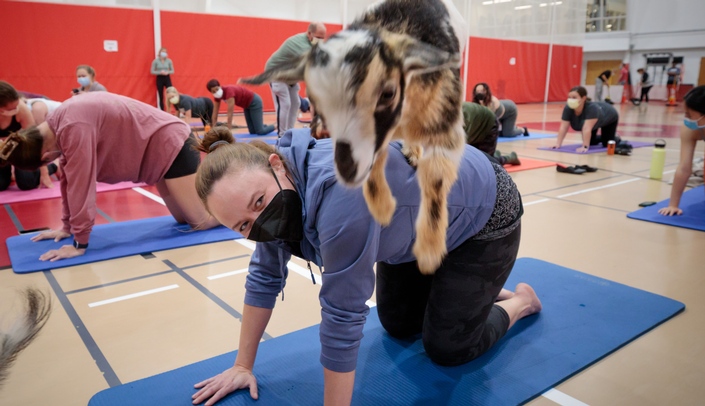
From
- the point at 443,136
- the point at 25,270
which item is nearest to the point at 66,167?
the point at 25,270

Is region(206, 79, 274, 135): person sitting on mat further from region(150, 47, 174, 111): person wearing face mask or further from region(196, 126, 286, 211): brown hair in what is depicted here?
region(196, 126, 286, 211): brown hair

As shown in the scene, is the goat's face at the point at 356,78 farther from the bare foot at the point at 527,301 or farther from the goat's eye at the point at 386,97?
the bare foot at the point at 527,301

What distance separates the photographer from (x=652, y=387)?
1859 millimetres

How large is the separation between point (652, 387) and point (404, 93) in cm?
180

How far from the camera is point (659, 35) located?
19.8 m

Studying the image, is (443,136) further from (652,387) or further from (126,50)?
(126,50)

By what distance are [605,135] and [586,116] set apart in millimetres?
746

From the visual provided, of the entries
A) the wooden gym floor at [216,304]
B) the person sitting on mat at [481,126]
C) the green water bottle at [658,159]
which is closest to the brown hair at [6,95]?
the wooden gym floor at [216,304]

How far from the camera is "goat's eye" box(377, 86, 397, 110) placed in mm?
609

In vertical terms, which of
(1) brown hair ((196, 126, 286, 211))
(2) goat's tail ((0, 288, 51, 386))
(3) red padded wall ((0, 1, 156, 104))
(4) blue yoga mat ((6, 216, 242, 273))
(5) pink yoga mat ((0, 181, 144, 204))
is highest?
(3) red padded wall ((0, 1, 156, 104))

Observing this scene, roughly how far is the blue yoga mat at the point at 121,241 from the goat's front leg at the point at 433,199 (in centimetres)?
286

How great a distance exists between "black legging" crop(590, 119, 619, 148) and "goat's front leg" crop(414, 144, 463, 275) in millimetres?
7611

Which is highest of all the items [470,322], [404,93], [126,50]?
[126,50]

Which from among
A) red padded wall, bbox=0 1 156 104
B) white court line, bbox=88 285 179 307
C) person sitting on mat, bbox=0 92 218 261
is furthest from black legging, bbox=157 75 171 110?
white court line, bbox=88 285 179 307
